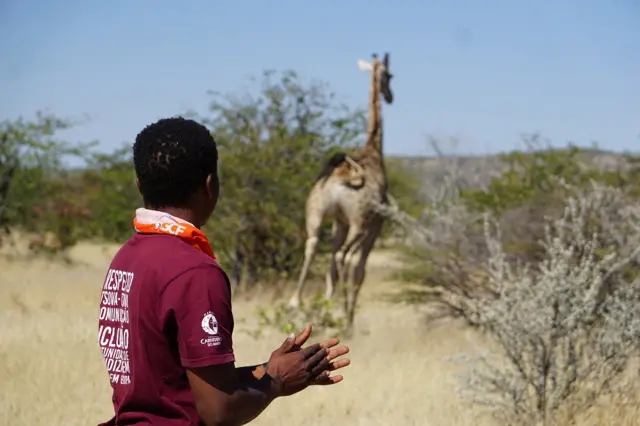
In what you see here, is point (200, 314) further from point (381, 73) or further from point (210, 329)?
point (381, 73)

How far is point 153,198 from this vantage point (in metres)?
2.97

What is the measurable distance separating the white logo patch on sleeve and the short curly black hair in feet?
1.35

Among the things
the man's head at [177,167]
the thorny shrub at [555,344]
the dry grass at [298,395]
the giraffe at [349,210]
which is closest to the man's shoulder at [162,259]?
the man's head at [177,167]

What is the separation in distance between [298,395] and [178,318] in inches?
199

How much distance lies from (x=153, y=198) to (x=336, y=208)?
9114mm

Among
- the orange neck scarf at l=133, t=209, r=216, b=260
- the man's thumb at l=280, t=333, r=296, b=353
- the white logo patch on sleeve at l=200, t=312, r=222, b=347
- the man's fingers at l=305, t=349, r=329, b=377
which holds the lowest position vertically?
the man's fingers at l=305, t=349, r=329, b=377

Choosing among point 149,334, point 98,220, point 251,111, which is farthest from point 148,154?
point 98,220

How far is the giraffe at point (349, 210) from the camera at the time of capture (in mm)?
11938

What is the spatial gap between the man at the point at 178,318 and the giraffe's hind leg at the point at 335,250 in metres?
9.09

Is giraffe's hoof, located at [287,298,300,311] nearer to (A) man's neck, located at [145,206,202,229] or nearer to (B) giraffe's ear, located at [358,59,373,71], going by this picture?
(B) giraffe's ear, located at [358,59,373,71]

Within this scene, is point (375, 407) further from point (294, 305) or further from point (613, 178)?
point (613, 178)

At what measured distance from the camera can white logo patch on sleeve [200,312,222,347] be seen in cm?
268

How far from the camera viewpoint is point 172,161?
291 cm

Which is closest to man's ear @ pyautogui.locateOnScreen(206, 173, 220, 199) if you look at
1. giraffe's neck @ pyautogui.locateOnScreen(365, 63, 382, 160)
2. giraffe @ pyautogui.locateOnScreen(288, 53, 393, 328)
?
giraffe @ pyautogui.locateOnScreen(288, 53, 393, 328)
